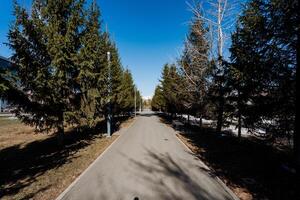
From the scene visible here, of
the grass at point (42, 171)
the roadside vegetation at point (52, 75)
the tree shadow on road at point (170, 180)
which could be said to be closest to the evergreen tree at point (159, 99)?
the roadside vegetation at point (52, 75)

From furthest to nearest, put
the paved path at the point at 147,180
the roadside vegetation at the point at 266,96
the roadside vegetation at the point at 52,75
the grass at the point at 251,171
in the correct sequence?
1. the roadside vegetation at the point at 52,75
2. the roadside vegetation at the point at 266,96
3. the grass at the point at 251,171
4. the paved path at the point at 147,180

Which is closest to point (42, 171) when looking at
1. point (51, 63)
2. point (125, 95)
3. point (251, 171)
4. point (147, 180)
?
point (147, 180)

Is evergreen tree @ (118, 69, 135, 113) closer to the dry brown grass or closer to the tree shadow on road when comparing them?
the dry brown grass

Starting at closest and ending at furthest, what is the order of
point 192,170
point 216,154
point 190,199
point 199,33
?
point 190,199 → point 192,170 → point 216,154 → point 199,33

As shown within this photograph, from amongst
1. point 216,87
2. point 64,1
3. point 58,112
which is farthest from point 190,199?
point 64,1

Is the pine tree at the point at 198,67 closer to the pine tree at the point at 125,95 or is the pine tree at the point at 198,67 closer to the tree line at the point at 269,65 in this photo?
the tree line at the point at 269,65

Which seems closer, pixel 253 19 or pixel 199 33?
pixel 253 19

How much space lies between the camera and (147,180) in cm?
757

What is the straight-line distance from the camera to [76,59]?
40.0 feet

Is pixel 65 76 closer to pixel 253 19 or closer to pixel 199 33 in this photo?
pixel 253 19

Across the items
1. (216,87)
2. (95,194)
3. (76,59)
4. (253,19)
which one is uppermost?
(253,19)

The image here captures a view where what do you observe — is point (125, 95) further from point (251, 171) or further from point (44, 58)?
point (251, 171)

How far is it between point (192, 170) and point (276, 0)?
21.6ft

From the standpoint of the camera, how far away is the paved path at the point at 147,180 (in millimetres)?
6270
